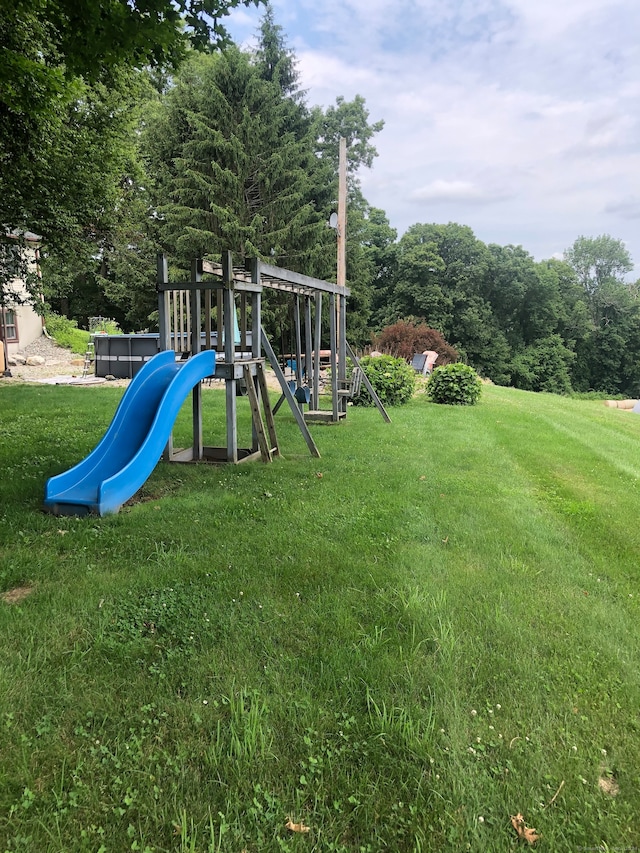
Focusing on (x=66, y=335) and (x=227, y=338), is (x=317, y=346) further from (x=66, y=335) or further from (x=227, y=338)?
(x=66, y=335)

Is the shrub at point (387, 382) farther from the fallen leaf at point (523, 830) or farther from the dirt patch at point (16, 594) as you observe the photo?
the fallen leaf at point (523, 830)

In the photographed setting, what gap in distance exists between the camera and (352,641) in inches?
106

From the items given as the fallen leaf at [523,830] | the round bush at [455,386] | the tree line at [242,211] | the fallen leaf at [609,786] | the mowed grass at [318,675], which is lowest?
the fallen leaf at [523,830]

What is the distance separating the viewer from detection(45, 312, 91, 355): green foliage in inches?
925

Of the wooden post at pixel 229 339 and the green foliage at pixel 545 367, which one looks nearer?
the wooden post at pixel 229 339

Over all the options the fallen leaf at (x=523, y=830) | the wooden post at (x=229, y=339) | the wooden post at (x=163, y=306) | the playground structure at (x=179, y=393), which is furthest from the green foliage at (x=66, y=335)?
the fallen leaf at (x=523, y=830)

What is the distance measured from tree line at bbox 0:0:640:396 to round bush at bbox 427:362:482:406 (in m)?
4.36

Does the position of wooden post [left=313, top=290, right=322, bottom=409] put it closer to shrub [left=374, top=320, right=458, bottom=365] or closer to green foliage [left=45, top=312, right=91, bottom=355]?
shrub [left=374, top=320, right=458, bottom=365]

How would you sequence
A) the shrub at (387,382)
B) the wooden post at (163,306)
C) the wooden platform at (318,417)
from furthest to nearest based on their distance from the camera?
the shrub at (387,382) → the wooden platform at (318,417) → the wooden post at (163,306)

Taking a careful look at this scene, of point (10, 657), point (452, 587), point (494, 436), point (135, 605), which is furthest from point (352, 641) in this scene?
point (494, 436)

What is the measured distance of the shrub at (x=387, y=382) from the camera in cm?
1215

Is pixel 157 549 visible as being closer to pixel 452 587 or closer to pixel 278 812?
pixel 452 587

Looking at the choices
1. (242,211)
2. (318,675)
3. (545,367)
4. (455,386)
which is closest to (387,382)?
(455,386)

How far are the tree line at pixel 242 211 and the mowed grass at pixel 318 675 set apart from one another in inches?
164
